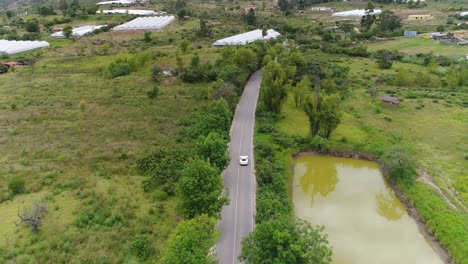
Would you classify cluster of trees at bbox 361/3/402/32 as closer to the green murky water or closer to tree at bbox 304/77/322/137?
tree at bbox 304/77/322/137

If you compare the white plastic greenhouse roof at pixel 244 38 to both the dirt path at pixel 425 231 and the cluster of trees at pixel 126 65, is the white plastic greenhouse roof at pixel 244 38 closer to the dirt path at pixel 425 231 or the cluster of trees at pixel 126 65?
the cluster of trees at pixel 126 65

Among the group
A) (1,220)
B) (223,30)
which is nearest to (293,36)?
(223,30)

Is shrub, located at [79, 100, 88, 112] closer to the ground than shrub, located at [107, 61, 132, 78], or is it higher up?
closer to the ground

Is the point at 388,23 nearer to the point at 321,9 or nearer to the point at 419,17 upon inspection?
the point at 419,17

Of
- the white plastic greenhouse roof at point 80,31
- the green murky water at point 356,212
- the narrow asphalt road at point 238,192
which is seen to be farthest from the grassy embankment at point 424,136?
the white plastic greenhouse roof at point 80,31

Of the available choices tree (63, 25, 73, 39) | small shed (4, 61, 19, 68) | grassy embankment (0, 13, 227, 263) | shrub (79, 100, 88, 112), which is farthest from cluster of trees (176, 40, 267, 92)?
tree (63, 25, 73, 39)

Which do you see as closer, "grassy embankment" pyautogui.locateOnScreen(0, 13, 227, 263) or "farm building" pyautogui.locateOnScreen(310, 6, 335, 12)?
"grassy embankment" pyautogui.locateOnScreen(0, 13, 227, 263)
